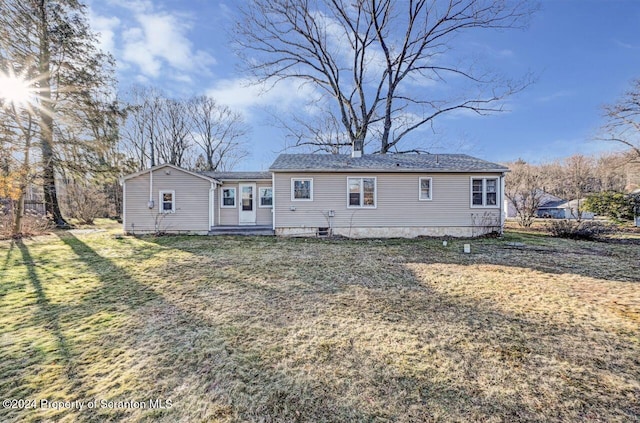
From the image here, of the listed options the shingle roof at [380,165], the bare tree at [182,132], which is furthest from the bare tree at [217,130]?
the shingle roof at [380,165]

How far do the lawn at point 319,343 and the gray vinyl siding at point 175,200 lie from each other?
5.34 m

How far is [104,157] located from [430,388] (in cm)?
1858

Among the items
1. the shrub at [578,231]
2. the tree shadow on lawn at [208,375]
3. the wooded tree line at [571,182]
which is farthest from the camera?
the wooded tree line at [571,182]

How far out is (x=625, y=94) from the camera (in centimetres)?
1778

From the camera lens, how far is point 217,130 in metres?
27.8

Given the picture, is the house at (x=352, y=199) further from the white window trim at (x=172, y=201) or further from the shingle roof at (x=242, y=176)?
the shingle roof at (x=242, y=176)

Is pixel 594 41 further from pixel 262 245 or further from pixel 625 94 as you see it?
pixel 262 245

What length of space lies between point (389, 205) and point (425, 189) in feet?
5.60

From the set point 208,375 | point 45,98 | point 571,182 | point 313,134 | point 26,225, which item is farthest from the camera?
point 571,182

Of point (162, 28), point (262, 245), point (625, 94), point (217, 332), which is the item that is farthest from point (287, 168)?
point (625, 94)

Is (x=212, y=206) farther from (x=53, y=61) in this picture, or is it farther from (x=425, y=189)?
(x=53, y=61)

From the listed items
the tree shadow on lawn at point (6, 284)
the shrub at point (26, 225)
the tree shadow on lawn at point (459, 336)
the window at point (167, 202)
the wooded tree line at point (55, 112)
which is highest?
the wooded tree line at point (55, 112)

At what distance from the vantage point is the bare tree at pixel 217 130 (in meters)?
27.2

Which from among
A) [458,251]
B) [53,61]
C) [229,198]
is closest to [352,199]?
[458,251]
